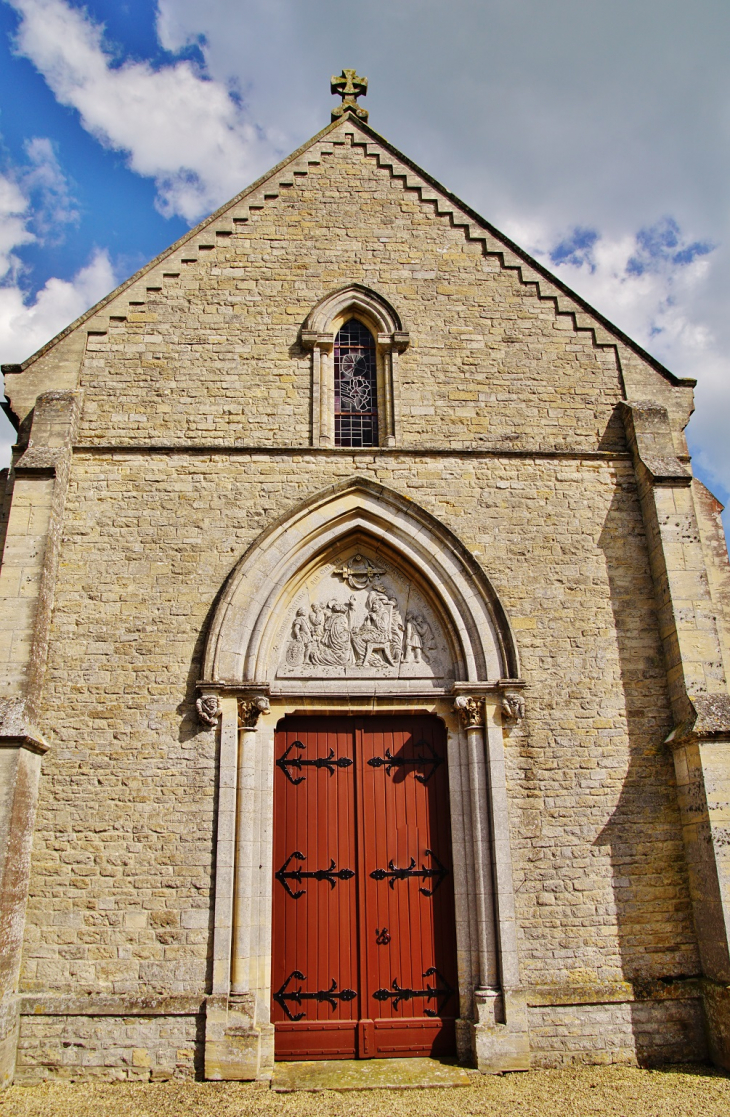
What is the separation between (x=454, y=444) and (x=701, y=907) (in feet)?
17.4

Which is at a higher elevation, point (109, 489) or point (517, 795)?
point (109, 489)

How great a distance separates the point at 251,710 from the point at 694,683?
437 centimetres

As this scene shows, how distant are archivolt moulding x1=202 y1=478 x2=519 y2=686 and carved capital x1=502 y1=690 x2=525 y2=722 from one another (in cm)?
19

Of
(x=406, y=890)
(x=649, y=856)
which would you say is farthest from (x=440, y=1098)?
(x=649, y=856)

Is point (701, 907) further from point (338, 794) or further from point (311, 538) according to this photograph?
point (311, 538)

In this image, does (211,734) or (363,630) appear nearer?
(211,734)

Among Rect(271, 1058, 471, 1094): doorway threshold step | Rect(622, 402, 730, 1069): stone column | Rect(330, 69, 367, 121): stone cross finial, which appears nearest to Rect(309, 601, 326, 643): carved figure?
Rect(622, 402, 730, 1069): stone column

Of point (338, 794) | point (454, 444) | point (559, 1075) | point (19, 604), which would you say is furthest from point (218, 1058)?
point (454, 444)

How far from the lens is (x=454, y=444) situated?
8.90 metres

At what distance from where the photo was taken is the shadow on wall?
7.01m

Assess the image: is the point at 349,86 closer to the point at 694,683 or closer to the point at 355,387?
the point at 355,387

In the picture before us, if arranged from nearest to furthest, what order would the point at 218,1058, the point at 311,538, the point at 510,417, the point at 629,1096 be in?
the point at 629,1096
the point at 218,1058
the point at 311,538
the point at 510,417

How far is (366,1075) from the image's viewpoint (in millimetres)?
6727

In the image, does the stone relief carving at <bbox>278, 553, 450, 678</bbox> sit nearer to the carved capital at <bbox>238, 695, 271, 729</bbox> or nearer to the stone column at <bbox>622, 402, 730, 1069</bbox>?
the carved capital at <bbox>238, 695, 271, 729</bbox>
